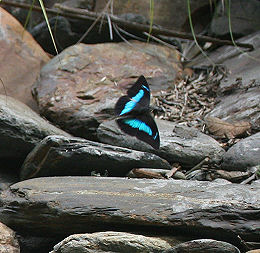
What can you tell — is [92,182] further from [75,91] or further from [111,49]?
[111,49]

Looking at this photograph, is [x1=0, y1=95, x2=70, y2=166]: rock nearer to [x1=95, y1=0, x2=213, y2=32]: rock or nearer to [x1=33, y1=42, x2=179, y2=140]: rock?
[x1=33, y1=42, x2=179, y2=140]: rock

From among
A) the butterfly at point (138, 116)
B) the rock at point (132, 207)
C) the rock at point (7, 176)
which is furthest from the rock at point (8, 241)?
the butterfly at point (138, 116)

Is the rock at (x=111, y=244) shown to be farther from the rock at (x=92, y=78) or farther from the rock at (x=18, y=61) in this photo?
the rock at (x=18, y=61)

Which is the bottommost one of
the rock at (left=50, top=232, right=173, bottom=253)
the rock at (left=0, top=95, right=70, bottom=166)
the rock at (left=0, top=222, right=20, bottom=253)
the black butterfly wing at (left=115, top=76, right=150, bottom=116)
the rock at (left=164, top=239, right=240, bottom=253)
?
the rock at (left=0, top=222, right=20, bottom=253)

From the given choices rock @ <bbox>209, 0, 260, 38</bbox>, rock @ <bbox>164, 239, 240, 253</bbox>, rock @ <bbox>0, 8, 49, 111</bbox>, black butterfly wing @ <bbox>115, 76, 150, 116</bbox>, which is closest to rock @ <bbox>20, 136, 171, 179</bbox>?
black butterfly wing @ <bbox>115, 76, 150, 116</bbox>

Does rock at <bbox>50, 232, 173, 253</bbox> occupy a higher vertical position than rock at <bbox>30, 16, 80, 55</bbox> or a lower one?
higher

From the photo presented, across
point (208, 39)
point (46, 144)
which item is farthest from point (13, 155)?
point (208, 39)
